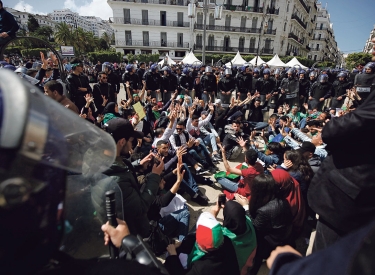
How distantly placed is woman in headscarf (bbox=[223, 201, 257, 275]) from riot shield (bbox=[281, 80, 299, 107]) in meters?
7.41

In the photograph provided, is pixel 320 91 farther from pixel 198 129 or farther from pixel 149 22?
pixel 149 22

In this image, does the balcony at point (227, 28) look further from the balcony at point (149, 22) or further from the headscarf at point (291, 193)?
the headscarf at point (291, 193)

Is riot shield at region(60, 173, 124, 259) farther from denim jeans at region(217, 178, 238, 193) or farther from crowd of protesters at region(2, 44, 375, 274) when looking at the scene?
denim jeans at region(217, 178, 238, 193)

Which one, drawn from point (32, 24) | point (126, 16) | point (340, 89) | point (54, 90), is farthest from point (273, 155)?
point (32, 24)

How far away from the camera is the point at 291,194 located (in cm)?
224

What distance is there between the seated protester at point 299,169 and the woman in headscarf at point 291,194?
32cm

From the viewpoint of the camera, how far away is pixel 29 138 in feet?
1.74

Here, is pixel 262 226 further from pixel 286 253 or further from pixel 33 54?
pixel 33 54

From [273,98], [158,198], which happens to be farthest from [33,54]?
[158,198]

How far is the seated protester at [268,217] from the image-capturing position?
78.4 inches

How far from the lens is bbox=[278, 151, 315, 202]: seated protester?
2572mm

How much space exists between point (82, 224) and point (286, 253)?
0.83 metres

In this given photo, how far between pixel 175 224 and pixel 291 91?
7.57m

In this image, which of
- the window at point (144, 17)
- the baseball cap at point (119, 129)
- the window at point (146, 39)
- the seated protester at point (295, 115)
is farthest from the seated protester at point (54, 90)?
the window at point (144, 17)
